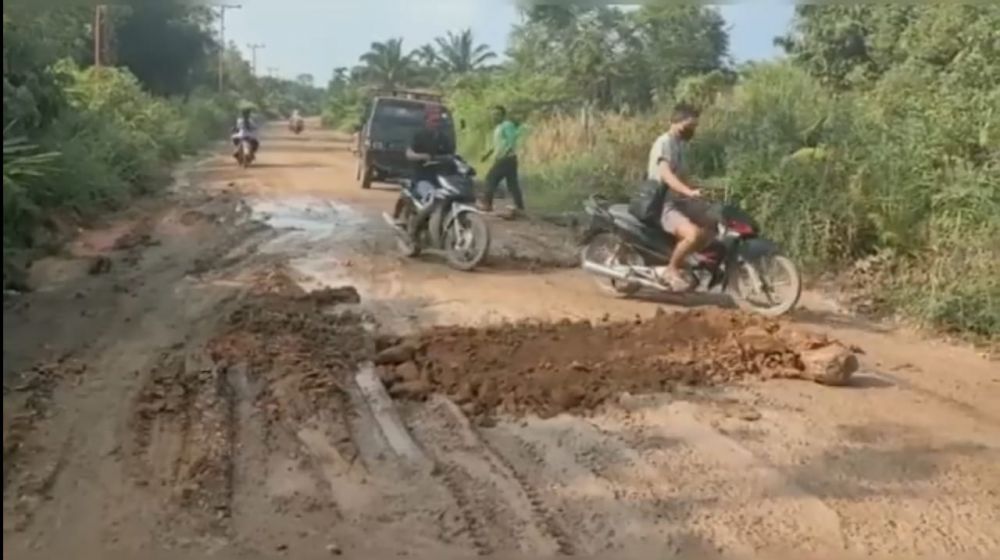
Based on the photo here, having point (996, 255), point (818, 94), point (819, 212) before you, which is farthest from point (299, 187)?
point (996, 255)

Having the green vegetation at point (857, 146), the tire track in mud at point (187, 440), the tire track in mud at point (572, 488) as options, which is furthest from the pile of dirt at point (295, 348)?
the green vegetation at point (857, 146)

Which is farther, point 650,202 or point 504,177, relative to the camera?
point 504,177

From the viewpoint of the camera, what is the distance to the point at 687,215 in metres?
8.29

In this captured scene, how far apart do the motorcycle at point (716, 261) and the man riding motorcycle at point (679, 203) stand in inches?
3.2

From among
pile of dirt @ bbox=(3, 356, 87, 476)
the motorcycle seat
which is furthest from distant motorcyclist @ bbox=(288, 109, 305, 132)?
pile of dirt @ bbox=(3, 356, 87, 476)

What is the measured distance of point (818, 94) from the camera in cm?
1231

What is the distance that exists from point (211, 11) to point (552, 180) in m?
13.9

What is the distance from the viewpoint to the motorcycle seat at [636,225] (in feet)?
27.9

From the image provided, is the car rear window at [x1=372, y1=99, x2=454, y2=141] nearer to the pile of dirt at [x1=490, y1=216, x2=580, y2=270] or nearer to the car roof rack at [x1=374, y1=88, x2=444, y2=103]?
the car roof rack at [x1=374, y1=88, x2=444, y2=103]

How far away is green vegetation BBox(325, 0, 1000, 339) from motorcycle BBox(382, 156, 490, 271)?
117 centimetres

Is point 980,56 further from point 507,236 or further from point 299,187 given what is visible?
point 299,187

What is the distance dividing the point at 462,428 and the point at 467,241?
189 inches

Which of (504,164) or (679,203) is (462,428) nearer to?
(679,203)

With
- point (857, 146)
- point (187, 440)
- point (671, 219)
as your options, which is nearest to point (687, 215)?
point (671, 219)
